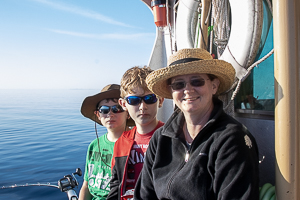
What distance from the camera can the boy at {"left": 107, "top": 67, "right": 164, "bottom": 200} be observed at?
179cm

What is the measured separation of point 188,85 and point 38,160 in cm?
532

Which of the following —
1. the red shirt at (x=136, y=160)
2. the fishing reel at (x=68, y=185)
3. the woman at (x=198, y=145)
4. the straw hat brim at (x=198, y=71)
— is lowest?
the fishing reel at (x=68, y=185)

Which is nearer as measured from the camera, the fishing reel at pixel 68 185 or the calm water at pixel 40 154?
the fishing reel at pixel 68 185

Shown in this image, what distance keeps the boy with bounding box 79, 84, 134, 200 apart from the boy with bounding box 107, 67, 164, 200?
221 mm

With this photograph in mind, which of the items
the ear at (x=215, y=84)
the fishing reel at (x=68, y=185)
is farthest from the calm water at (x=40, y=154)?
the ear at (x=215, y=84)

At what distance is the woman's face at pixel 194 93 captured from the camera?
1310 millimetres

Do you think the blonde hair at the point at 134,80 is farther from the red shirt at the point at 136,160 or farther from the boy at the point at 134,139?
the red shirt at the point at 136,160

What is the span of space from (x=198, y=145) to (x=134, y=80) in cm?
74

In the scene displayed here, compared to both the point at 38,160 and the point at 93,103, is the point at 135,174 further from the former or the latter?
the point at 38,160

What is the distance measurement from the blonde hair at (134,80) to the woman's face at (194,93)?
0.49 m

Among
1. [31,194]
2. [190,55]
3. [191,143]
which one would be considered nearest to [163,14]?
[190,55]

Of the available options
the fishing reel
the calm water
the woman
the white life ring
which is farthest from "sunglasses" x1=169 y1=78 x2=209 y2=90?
the calm water

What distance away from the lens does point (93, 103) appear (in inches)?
88.7

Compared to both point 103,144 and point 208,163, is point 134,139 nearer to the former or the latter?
point 103,144
